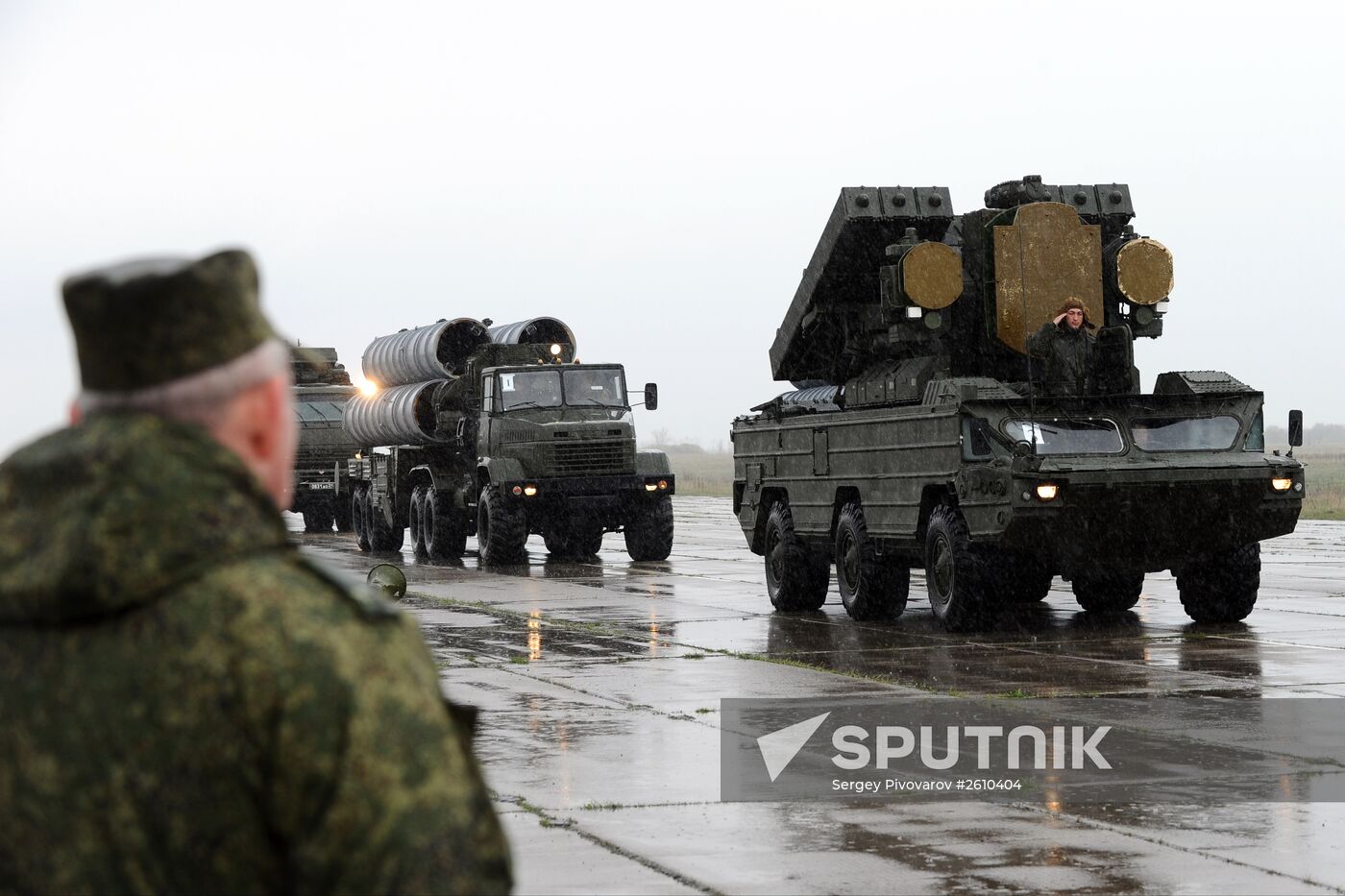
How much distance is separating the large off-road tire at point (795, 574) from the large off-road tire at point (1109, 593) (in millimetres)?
2231

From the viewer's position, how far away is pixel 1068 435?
1533 centimetres

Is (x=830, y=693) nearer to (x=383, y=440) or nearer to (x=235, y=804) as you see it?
(x=235, y=804)

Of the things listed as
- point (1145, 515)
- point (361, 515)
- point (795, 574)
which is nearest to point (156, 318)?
point (1145, 515)

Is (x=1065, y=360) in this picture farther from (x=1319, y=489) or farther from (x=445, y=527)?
(x=1319, y=489)

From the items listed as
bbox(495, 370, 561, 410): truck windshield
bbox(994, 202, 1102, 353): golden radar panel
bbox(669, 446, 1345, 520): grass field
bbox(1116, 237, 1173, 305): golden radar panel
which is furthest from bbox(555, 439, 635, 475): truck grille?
bbox(669, 446, 1345, 520): grass field

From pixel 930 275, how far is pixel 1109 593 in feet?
10.7

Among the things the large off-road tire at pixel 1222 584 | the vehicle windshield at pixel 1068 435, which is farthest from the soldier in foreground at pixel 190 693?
the large off-road tire at pixel 1222 584

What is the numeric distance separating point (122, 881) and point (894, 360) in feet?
51.4

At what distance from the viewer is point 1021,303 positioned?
658 inches

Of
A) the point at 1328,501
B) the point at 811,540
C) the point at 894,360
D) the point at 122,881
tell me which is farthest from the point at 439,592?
the point at 1328,501

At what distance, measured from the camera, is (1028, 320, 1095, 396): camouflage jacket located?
15.7 m

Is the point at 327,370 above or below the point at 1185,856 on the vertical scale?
above

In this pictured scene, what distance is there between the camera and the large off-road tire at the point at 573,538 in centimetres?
2781

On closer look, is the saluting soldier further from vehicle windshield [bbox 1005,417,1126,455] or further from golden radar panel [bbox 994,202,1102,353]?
golden radar panel [bbox 994,202,1102,353]
